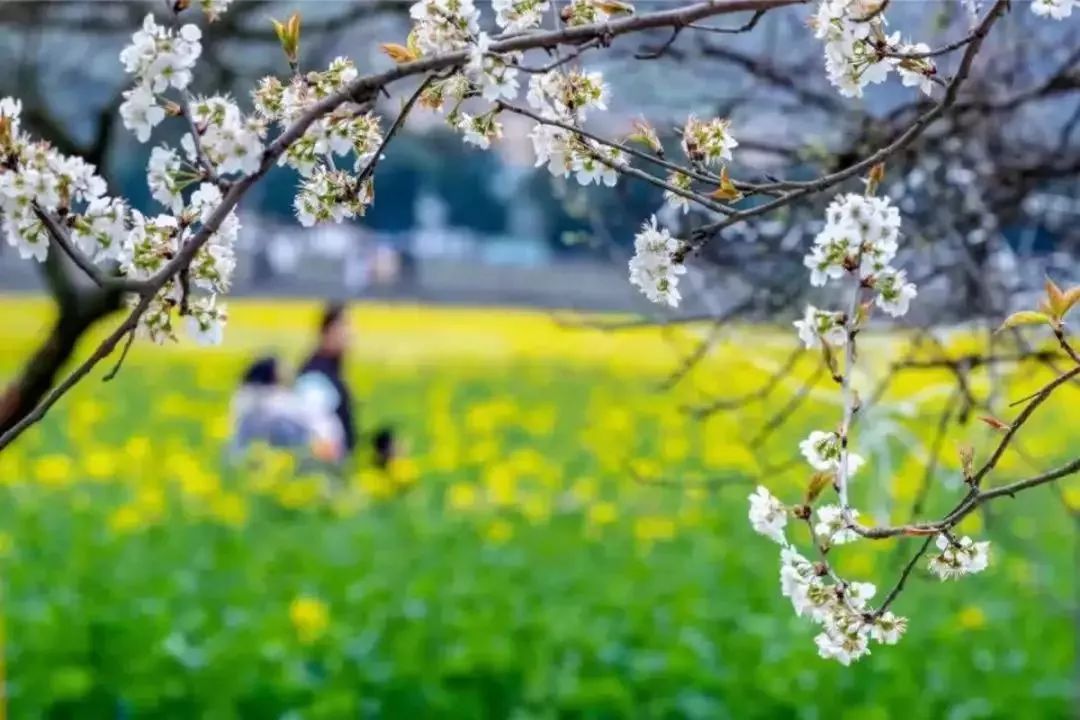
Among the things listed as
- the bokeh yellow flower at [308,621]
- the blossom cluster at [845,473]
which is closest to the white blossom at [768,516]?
the blossom cluster at [845,473]

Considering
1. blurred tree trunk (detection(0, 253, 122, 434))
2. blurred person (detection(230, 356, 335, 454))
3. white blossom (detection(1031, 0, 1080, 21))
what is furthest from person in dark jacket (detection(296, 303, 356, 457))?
white blossom (detection(1031, 0, 1080, 21))

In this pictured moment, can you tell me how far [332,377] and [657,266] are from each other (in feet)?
24.9

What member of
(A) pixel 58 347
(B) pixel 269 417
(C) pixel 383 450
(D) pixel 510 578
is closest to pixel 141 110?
(A) pixel 58 347

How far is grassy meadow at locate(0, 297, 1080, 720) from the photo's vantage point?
14.3 ft

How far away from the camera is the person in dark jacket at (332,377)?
8.70 meters

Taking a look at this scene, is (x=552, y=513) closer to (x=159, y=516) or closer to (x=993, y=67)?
(x=159, y=516)

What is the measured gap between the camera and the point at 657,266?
1.29 meters

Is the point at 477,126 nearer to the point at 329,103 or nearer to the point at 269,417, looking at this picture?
the point at 329,103

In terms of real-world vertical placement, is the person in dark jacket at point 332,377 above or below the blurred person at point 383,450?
above

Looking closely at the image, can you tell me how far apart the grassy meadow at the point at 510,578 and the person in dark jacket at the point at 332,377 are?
563mm

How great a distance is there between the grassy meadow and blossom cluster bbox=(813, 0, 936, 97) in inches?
46.8

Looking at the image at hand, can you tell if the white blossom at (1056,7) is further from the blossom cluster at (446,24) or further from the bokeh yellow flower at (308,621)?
the bokeh yellow flower at (308,621)

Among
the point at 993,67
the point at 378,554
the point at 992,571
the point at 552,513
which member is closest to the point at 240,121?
the point at 993,67

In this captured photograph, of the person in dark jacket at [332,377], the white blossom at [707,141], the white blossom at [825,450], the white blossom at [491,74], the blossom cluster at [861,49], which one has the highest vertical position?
the person in dark jacket at [332,377]
